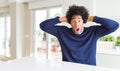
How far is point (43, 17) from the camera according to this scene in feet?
17.3

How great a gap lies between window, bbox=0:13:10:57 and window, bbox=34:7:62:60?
1746 millimetres

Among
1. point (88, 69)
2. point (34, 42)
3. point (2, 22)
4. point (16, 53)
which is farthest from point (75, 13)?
point (2, 22)

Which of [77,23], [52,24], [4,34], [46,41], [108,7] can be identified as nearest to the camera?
[77,23]

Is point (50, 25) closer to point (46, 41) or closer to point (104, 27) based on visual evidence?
point (104, 27)

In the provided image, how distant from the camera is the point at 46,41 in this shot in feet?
16.5

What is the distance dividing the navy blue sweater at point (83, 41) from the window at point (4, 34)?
18.1ft

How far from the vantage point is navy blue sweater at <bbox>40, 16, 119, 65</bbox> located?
1395mm

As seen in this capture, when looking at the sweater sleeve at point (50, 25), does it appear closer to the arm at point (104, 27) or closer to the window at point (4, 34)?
the arm at point (104, 27)

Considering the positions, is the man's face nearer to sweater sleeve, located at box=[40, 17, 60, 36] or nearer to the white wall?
sweater sleeve, located at box=[40, 17, 60, 36]

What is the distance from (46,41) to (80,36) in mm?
3620

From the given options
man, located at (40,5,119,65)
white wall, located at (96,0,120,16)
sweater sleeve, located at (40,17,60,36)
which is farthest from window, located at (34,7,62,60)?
man, located at (40,5,119,65)

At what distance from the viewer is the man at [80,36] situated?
4.59ft

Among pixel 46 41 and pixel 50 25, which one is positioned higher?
pixel 50 25

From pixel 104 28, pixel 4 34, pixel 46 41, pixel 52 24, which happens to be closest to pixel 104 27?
pixel 104 28
